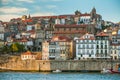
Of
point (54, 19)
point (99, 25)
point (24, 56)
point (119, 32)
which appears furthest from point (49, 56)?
point (54, 19)

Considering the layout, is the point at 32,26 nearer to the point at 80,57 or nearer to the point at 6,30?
the point at 6,30

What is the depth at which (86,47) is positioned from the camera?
39094mm

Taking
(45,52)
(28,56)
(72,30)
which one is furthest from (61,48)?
(72,30)

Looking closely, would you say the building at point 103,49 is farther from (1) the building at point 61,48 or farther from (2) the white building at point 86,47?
(1) the building at point 61,48

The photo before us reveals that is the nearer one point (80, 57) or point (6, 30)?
point (80, 57)

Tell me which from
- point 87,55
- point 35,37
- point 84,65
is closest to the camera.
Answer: point 84,65

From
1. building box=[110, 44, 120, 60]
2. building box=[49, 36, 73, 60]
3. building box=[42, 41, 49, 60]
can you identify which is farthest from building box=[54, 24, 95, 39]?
building box=[110, 44, 120, 60]

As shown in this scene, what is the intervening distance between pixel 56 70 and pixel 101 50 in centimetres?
433

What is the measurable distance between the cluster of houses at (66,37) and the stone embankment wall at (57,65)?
1265 mm

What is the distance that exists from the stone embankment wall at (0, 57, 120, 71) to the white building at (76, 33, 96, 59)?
2.44m

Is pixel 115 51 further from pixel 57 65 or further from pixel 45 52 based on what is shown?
pixel 45 52

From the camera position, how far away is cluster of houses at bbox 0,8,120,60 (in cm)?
3912

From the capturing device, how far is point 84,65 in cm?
3653

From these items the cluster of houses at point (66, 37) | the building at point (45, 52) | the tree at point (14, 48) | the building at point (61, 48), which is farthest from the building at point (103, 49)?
the tree at point (14, 48)
